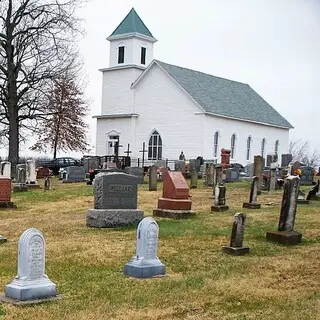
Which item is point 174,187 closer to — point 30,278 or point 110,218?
point 110,218

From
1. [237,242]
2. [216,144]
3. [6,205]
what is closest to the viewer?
[237,242]

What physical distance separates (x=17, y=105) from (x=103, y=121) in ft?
38.3

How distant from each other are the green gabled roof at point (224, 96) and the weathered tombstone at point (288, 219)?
102 ft

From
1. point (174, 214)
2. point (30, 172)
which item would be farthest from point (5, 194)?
point (30, 172)

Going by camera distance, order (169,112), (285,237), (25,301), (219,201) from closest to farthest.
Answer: (25,301), (285,237), (219,201), (169,112)

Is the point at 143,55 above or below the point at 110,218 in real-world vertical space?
above

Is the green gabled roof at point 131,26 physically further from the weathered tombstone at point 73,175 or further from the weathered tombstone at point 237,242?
the weathered tombstone at point 237,242

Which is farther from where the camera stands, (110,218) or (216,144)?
(216,144)

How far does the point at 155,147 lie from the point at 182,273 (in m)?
37.1

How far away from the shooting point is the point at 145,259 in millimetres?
8898

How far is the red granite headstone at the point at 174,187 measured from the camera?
15.7 metres

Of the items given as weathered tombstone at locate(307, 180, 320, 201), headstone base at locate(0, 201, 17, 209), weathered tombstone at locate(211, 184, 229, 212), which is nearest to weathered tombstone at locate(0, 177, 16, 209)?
headstone base at locate(0, 201, 17, 209)

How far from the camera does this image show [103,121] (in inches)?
1960

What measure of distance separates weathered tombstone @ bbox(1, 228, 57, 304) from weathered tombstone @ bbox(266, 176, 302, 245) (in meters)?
5.47
